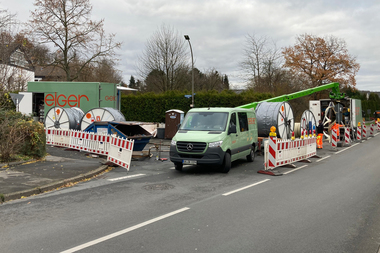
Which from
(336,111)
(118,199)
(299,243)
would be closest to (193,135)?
(118,199)

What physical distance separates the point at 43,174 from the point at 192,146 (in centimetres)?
451

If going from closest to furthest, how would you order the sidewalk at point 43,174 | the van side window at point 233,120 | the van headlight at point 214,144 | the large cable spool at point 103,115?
1. the sidewalk at point 43,174
2. the van headlight at point 214,144
3. the van side window at point 233,120
4. the large cable spool at point 103,115

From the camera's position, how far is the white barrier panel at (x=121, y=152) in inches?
440

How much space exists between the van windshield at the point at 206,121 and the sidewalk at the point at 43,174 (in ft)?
9.92

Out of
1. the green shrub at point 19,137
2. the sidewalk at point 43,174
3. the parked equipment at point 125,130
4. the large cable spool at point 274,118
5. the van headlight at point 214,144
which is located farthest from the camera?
the large cable spool at point 274,118

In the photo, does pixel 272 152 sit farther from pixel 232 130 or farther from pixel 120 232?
pixel 120 232

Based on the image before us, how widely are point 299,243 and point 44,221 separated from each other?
4.24 m

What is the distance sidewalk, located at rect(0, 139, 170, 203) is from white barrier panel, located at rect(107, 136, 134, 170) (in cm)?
46

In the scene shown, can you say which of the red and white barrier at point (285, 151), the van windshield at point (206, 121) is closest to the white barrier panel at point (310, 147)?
the red and white barrier at point (285, 151)

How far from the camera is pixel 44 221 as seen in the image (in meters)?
5.79

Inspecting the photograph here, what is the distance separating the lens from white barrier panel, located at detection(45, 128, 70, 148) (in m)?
16.5

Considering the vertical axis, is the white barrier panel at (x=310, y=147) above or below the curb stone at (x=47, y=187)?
above

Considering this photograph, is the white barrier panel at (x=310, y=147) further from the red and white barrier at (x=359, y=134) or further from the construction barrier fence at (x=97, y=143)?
the red and white barrier at (x=359, y=134)

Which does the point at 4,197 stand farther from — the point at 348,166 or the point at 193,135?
the point at 348,166
